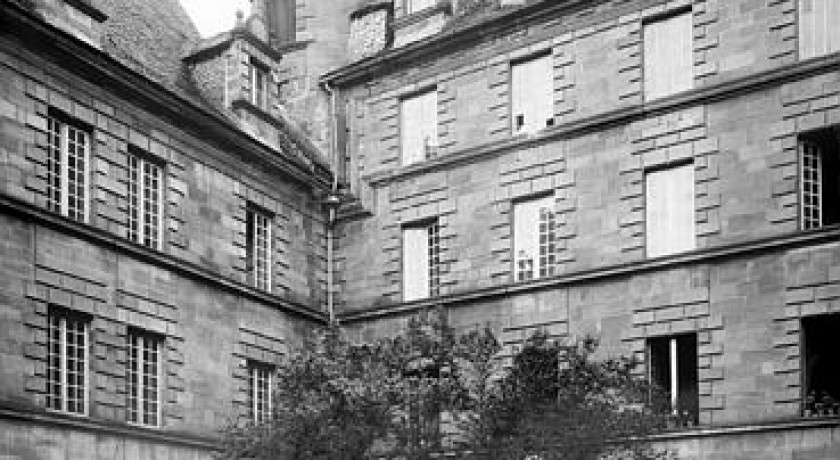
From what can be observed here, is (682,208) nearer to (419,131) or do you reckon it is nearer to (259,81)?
(419,131)

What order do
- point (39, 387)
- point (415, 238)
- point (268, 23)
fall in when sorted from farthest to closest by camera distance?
point (268, 23) → point (415, 238) → point (39, 387)

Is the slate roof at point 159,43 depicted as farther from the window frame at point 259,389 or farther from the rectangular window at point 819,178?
the rectangular window at point 819,178

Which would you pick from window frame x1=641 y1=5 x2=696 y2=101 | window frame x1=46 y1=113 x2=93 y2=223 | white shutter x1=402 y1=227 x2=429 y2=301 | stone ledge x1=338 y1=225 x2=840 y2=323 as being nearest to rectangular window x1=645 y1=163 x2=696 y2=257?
stone ledge x1=338 y1=225 x2=840 y2=323

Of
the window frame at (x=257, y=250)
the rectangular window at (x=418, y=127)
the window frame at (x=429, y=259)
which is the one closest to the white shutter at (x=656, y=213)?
the window frame at (x=429, y=259)

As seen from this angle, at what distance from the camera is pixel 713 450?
79.4 feet

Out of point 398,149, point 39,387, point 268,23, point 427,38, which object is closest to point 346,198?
point 398,149

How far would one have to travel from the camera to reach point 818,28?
24.4 meters

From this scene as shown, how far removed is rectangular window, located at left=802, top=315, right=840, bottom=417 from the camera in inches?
917

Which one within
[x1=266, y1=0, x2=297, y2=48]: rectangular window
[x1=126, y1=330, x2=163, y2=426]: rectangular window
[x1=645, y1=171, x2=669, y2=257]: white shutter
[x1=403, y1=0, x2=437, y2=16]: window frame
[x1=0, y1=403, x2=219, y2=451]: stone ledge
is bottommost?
[x1=0, y1=403, x2=219, y2=451]: stone ledge

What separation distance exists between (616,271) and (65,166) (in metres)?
10.1

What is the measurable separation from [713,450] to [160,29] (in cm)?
1467

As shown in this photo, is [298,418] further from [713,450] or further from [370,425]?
[713,450]

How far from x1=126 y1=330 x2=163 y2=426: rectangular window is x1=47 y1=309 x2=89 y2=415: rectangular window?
1.28 m

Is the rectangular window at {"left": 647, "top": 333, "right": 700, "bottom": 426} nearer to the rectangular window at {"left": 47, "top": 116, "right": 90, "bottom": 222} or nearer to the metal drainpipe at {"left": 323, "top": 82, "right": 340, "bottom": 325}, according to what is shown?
the metal drainpipe at {"left": 323, "top": 82, "right": 340, "bottom": 325}
